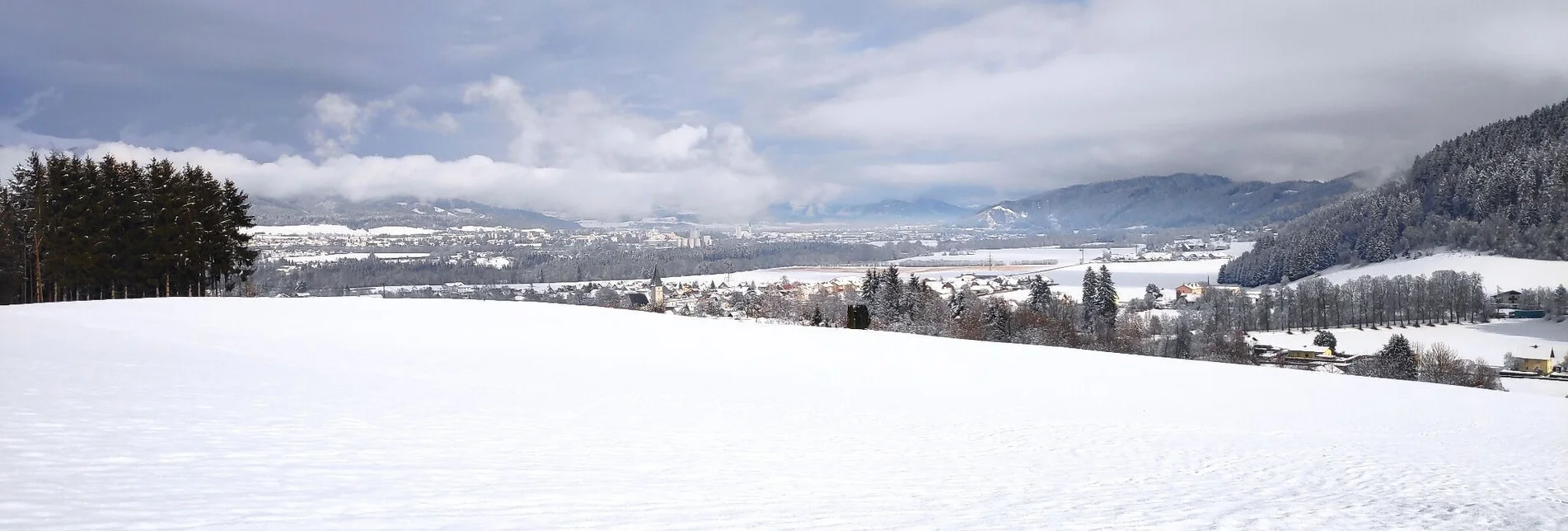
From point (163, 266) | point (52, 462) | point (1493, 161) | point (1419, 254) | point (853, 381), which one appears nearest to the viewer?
point (52, 462)

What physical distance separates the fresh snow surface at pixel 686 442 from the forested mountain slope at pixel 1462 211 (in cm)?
10239

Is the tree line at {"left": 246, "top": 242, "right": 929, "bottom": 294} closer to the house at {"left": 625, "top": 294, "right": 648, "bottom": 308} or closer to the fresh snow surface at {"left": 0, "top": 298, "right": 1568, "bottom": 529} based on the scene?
the house at {"left": 625, "top": 294, "right": 648, "bottom": 308}

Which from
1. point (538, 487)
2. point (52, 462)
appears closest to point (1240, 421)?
point (538, 487)

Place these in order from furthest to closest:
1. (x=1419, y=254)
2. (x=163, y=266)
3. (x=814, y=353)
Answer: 1. (x=1419, y=254)
2. (x=163, y=266)
3. (x=814, y=353)

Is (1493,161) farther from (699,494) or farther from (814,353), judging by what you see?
(699,494)

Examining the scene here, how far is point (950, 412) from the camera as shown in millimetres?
13008

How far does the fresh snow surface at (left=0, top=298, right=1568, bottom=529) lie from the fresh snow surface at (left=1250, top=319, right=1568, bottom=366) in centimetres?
4054

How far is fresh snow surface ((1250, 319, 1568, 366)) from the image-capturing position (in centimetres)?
5103

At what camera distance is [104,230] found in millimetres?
31891

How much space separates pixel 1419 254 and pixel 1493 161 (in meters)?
28.0

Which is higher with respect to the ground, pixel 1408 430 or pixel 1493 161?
pixel 1493 161

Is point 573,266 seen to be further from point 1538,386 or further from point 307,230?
point 1538,386

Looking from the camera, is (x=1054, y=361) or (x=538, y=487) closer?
(x=538, y=487)

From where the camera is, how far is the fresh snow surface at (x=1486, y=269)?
77750 millimetres
